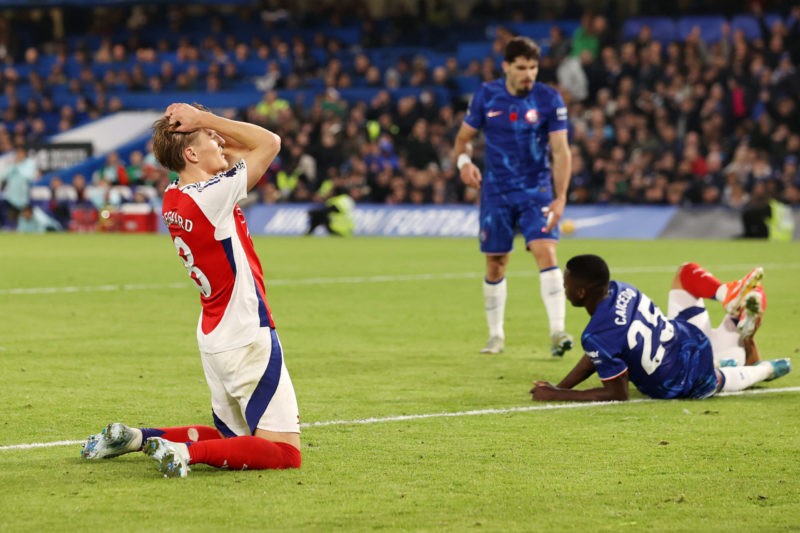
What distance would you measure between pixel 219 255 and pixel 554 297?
5069mm

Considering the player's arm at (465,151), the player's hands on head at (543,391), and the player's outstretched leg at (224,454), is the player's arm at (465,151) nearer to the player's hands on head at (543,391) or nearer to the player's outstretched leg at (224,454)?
the player's hands on head at (543,391)

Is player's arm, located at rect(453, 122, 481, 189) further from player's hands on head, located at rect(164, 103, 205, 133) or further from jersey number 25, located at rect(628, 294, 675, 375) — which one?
player's hands on head, located at rect(164, 103, 205, 133)

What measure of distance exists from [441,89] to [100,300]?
21378 mm

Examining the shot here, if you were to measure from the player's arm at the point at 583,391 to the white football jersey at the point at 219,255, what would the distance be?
2.34 metres

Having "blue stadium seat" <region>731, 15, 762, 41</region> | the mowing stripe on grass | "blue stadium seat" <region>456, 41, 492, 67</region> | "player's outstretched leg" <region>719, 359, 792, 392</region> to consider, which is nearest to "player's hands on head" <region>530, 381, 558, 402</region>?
"player's outstretched leg" <region>719, 359, 792, 392</region>

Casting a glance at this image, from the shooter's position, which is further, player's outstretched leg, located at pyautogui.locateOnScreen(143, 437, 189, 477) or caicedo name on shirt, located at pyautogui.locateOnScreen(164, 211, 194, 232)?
caicedo name on shirt, located at pyautogui.locateOnScreen(164, 211, 194, 232)

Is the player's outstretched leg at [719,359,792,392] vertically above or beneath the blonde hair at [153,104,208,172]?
beneath

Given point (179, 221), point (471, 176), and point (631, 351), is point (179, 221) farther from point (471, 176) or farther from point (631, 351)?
point (471, 176)

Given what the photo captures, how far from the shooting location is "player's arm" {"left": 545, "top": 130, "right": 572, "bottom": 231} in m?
10.6

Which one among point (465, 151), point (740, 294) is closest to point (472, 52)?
point (465, 151)

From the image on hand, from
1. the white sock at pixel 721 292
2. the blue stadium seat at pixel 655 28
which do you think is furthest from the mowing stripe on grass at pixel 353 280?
the blue stadium seat at pixel 655 28

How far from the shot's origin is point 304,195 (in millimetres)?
32438

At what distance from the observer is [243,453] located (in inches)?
232

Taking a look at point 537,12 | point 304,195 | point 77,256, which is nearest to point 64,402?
point 77,256
